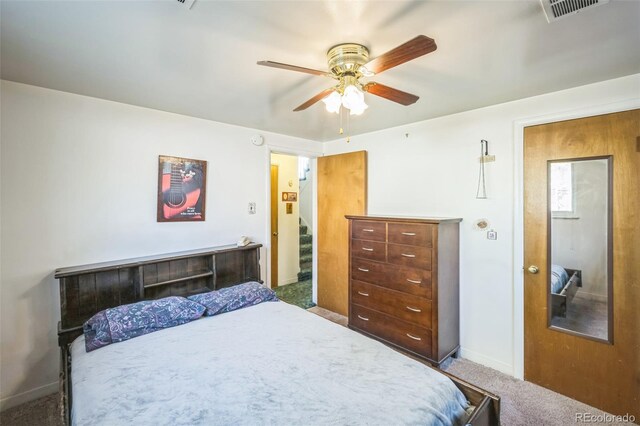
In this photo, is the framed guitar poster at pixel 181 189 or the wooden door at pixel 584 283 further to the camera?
the framed guitar poster at pixel 181 189

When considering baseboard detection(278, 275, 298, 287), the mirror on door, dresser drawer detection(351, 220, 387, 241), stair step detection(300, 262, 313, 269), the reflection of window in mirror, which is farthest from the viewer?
stair step detection(300, 262, 313, 269)

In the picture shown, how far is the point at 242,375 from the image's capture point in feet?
4.83

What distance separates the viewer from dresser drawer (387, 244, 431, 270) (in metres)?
2.49

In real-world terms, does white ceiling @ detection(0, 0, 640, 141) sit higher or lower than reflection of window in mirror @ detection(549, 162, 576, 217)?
higher

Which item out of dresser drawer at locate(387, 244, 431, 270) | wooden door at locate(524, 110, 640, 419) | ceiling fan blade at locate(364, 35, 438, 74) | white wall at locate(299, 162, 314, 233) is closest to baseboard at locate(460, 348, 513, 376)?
wooden door at locate(524, 110, 640, 419)

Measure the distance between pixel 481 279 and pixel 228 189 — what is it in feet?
8.91

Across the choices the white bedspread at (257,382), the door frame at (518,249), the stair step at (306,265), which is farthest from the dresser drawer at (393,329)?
the stair step at (306,265)

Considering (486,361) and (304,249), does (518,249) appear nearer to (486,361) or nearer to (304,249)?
(486,361)

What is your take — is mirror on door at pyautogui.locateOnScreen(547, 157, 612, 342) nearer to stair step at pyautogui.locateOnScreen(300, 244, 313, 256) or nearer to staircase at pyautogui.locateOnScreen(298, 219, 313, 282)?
staircase at pyautogui.locateOnScreen(298, 219, 313, 282)

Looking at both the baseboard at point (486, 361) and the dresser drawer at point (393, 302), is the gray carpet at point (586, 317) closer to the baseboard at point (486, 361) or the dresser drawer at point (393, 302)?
the baseboard at point (486, 361)

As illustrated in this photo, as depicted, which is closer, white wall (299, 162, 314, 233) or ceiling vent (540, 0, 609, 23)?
ceiling vent (540, 0, 609, 23)

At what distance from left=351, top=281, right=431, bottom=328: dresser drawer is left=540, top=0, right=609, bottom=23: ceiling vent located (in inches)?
81.2

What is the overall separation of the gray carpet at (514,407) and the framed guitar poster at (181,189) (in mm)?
1577

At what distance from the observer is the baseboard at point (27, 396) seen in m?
2.03
